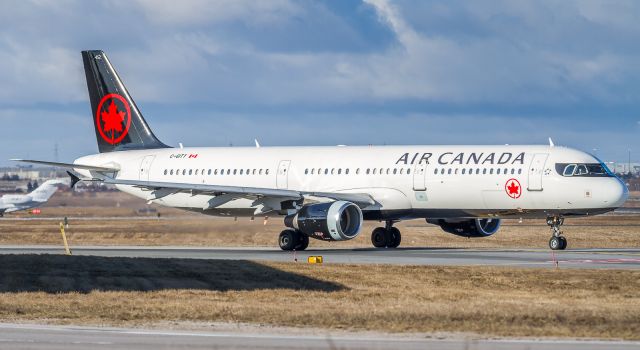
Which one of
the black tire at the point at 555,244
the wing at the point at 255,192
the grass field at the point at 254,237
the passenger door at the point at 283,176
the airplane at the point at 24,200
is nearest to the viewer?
the black tire at the point at 555,244

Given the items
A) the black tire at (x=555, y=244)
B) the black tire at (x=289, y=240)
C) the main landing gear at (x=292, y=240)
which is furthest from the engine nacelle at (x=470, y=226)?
the black tire at (x=289, y=240)

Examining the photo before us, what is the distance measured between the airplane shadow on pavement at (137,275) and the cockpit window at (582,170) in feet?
47.5

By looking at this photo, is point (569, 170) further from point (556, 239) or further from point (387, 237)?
point (387, 237)

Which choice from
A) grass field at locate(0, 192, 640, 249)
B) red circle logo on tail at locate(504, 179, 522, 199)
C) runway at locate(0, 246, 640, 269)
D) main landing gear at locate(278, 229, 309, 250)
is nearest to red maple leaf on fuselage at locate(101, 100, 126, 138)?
grass field at locate(0, 192, 640, 249)

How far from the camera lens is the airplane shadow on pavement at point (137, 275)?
97.3 feet

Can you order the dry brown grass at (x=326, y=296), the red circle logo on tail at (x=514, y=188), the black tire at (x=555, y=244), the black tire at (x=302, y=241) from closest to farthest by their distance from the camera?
the dry brown grass at (x=326, y=296), the red circle logo on tail at (x=514, y=188), the black tire at (x=555, y=244), the black tire at (x=302, y=241)

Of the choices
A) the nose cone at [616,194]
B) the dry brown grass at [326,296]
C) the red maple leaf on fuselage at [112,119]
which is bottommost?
the dry brown grass at [326,296]

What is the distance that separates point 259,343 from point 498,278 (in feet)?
44.1

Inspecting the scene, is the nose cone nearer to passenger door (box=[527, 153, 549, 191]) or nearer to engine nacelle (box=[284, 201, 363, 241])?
passenger door (box=[527, 153, 549, 191])

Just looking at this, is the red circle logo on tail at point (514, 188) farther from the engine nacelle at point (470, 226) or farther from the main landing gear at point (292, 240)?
the main landing gear at point (292, 240)

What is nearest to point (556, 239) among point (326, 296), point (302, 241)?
point (302, 241)

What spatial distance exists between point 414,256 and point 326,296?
14.2m

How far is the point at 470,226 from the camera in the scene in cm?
5053

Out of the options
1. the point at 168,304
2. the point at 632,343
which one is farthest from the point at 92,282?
the point at 632,343
